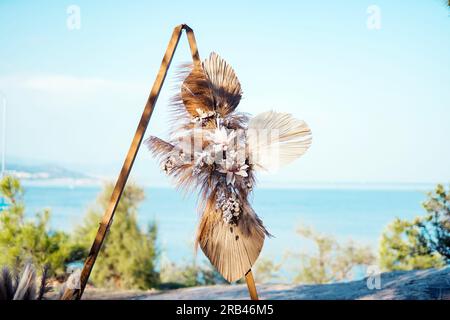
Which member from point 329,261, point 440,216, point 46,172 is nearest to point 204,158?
point 440,216

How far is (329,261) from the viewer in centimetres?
557

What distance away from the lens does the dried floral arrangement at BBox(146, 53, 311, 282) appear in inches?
58.3

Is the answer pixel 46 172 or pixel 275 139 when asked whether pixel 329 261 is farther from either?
pixel 46 172

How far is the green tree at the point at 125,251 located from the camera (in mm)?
4164

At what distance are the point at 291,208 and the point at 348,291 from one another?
860 centimetres

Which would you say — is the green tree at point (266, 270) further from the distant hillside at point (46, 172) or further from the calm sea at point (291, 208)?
the distant hillside at point (46, 172)

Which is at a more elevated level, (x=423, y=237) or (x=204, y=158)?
(x=204, y=158)

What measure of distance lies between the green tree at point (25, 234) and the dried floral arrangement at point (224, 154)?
2413 millimetres

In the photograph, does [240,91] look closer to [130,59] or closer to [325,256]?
[325,256]

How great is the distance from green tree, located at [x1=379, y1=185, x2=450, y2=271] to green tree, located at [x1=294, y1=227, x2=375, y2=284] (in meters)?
0.92

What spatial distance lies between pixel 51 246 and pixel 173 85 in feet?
8.82

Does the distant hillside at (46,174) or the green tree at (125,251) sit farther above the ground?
the distant hillside at (46,174)

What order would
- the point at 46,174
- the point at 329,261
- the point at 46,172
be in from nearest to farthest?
the point at 329,261, the point at 46,172, the point at 46,174

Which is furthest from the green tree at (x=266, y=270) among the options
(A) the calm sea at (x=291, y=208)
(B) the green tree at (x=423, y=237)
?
(A) the calm sea at (x=291, y=208)
